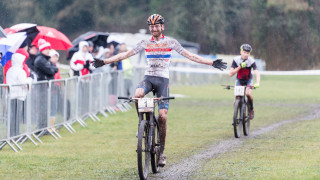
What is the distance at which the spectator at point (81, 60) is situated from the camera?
1961 centimetres

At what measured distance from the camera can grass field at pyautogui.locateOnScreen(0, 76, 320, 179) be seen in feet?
34.5

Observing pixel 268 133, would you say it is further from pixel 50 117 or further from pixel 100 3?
pixel 100 3

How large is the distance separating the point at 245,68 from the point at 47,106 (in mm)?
3999

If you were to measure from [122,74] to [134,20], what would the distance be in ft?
139

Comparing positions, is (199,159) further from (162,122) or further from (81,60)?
(81,60)

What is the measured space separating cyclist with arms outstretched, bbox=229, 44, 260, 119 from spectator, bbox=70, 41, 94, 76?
4938 mm

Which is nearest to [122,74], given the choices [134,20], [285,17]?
[285,17]

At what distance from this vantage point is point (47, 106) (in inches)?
605

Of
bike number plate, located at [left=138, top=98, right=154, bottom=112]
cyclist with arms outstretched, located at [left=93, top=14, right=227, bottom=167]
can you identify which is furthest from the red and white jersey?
bike number plate, located at [left=138, top=98, right=154, bottom=112]

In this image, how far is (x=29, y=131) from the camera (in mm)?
14391

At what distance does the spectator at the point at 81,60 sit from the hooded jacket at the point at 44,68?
9.99ft

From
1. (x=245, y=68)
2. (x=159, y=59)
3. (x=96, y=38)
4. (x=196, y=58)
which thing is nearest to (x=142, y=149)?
(x=159, y=59)

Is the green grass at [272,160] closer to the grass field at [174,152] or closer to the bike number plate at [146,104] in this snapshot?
the grass field at [174,152]

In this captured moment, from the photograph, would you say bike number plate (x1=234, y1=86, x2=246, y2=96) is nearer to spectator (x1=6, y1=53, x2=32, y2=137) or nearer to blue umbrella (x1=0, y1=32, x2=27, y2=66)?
spectator (x1=6, y1=53, x2=32, y2=137)
